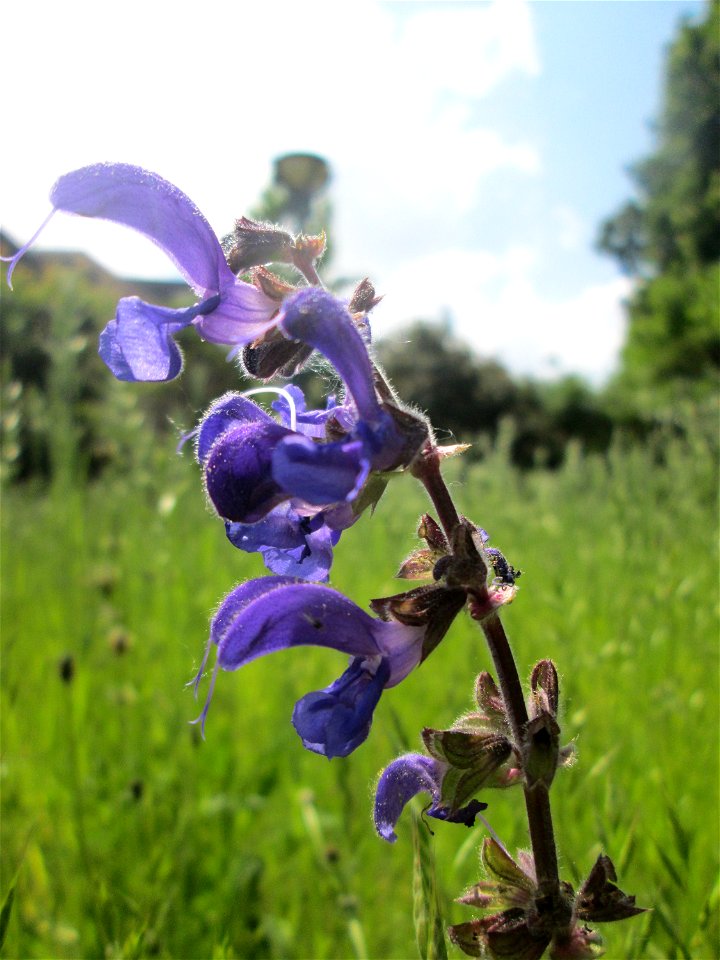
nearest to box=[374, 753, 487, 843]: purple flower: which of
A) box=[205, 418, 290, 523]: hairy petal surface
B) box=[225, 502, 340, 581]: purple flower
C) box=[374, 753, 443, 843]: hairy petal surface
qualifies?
box=[374, 753, 443, 843]: hairy petal surface

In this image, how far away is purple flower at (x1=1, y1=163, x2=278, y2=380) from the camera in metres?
0.85

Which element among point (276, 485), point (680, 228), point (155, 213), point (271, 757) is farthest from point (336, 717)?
point (680, 228)

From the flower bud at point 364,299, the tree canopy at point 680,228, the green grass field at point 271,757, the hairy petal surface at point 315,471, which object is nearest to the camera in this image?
the hairy petal surface at point 315,471

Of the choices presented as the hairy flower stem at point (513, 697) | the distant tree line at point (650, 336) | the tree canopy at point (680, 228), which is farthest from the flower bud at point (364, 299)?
the tree canopy at point (680, 228)

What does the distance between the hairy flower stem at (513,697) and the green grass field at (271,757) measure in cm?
18

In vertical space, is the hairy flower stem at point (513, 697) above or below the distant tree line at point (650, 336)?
below

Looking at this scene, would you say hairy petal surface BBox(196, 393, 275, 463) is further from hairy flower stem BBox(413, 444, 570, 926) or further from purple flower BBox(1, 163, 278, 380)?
hairy flower stem BBox(413, 444, 570, 926)

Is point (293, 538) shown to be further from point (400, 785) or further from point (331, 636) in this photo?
point (400, 785)

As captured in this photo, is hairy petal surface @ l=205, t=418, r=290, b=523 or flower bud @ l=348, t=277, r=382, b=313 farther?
flower bud @ l=348, t=277, r=382, b=313

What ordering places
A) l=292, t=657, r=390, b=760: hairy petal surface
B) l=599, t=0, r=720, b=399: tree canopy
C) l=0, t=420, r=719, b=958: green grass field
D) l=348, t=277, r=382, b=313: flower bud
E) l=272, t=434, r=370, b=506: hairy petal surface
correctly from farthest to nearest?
l=599, t=0, r=720, b=399: tree canopy → l=0, t=420, r=719, b=958: green grass field → l=348, t=277, r=382, b=313: flower bud → l=292, t=657, r=390, b=760: hairy petal surface → l=272, t=434, r=370, b=506: hairy petal surface

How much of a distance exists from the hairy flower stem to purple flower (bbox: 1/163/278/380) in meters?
0.26

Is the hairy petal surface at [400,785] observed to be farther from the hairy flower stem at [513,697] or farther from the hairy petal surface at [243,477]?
the hairy petal surface at [243,477]

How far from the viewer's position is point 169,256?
90cm

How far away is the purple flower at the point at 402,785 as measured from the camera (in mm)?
925
